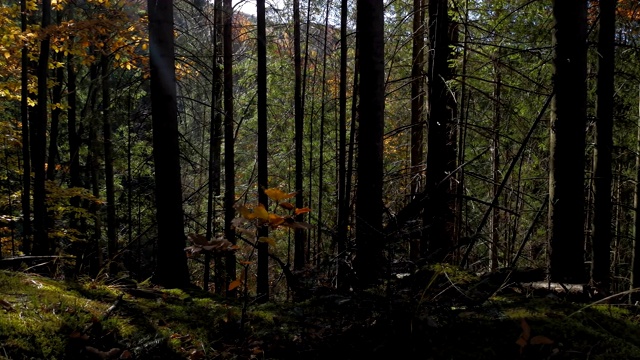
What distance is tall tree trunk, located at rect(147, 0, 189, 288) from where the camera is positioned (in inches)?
235

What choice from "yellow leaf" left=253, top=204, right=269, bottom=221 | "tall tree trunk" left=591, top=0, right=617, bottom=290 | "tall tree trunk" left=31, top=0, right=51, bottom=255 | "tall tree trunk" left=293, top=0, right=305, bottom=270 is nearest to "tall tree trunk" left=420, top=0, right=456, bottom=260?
"tall tree trunk" left=591, top=0, right=617, bottom=290

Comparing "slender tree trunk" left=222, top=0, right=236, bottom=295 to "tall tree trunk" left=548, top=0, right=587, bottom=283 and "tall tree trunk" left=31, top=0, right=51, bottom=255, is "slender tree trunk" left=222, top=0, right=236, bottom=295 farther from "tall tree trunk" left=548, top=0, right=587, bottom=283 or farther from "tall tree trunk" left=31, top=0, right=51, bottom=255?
"tall tree trunk" left=548, top=0, right=587, bottom=283

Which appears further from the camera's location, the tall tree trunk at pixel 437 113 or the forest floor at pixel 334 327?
the tall tree trunk at pixel 437 113

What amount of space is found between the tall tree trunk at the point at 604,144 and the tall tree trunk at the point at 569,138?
2.07m

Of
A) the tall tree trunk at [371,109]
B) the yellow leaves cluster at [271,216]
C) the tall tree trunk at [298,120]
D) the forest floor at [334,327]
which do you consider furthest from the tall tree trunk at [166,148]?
the tall tree trunk at [298,120]

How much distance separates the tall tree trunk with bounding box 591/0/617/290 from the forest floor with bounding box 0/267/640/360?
471cm

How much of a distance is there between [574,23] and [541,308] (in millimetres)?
3243

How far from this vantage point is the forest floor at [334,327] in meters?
2.13

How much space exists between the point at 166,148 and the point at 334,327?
4.44 m

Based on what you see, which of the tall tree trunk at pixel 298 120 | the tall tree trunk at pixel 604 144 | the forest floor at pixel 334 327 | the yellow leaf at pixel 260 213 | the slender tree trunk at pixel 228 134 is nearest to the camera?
the forest floor at pixel 334 327

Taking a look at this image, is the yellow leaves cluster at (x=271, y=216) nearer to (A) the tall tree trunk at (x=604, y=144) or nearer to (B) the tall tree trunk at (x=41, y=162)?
(A) the tall tree trunk at (x=604, y=144)

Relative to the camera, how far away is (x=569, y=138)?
4.53m

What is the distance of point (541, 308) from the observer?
2670 millimetres

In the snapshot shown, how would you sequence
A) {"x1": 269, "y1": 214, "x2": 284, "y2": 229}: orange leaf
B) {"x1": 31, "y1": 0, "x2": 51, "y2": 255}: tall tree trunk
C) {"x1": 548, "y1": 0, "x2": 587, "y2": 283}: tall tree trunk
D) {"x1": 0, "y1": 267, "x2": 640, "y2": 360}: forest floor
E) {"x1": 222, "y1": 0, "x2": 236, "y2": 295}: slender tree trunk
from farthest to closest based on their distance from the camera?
1. {"x1": 222, "y1": 0, "x2": 236, "y2": 295}: slender tree trunk
2. {"x1": 31, "y1": 0, "x2": 51, "y2": 255}: tall tree trunk
3. {"x1": 548, "y1": 0, "x2": 587, "y2": 283}: tall tree trunk
4. {"x1": 269, "y1": 214, "x2": 284, "y2": 229}: orange leaf
5. {"x1": 0, "y1": 267, "x2": 640, "y2": 360}: forest floor
